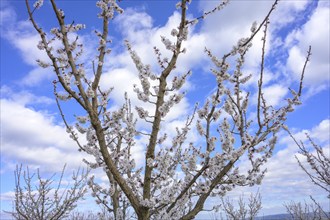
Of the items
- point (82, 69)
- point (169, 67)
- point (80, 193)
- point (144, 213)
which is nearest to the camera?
point (144, 213)

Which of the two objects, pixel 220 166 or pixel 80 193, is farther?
pixel 80 193

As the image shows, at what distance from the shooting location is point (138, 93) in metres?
4.26

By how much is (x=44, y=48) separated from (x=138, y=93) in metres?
1.28

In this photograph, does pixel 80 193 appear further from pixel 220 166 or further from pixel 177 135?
pixel 220 166

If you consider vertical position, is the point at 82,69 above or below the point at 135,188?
above

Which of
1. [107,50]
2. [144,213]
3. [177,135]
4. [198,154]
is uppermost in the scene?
[107,50]

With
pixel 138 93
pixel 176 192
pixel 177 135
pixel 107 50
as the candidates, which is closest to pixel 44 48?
pixel 107 50

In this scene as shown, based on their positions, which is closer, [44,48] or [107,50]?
[44,48]

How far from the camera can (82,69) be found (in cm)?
395

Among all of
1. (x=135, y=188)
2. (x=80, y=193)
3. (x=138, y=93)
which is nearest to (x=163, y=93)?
(x=138, y=93)

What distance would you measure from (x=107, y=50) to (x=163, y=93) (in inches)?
36.0

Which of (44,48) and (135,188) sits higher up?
(44,48)

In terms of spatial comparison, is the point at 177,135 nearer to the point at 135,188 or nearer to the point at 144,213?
the point at 135,188

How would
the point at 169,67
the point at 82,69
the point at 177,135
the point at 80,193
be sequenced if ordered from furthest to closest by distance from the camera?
the point at 80,193 → the point at 177,135 → the point at 169,67 → the point at 82,69
